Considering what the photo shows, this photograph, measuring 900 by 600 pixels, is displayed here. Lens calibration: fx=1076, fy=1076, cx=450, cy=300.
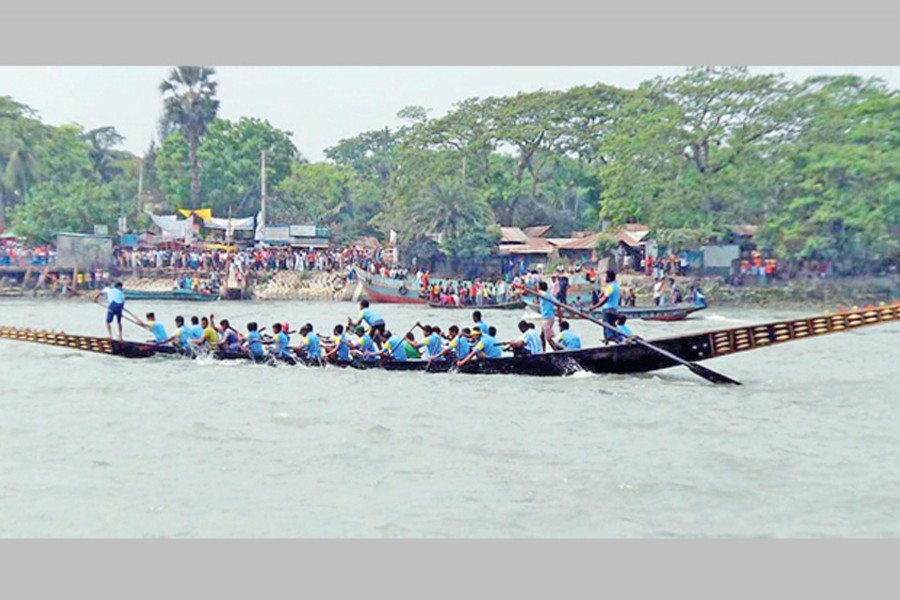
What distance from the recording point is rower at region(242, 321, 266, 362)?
65.1ft

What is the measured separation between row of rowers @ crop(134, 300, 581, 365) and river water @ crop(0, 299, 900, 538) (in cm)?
38

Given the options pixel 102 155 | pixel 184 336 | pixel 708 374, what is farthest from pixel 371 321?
pixel 102 155

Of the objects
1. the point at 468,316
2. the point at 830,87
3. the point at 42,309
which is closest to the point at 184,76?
the point at 42,309

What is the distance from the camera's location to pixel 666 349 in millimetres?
16797

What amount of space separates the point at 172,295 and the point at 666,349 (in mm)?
31732

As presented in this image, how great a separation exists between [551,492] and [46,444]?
6.70 meters

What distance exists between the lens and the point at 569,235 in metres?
52.2

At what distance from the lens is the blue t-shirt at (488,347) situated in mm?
17891

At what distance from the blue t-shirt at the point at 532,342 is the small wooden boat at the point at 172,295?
2914 centimetres

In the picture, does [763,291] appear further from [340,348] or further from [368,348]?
[340,348]

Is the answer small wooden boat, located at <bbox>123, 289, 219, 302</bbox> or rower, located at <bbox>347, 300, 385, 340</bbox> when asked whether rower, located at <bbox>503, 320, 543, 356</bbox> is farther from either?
small wooden boat, located at <bbox>123, 289, 219, 302</bbox>

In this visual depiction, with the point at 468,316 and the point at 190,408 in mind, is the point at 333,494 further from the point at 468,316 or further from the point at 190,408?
the point at 468,316

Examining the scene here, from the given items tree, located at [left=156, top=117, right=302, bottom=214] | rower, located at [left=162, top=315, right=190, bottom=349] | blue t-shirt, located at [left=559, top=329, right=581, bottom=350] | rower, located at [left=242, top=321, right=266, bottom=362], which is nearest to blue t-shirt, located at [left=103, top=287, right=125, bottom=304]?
rower, located at [left=162, top=315, right=190, bottom=349]

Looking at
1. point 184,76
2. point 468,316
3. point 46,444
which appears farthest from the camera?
point 184,76
